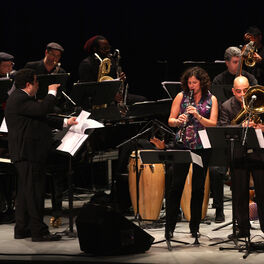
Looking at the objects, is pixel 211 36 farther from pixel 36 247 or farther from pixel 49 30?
pixel 36 247

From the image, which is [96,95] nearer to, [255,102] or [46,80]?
[46,80]

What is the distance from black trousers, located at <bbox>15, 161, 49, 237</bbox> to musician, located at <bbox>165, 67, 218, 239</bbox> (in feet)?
4.16

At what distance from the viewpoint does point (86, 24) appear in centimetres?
1007

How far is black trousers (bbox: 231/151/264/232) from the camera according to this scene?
20.2 feet

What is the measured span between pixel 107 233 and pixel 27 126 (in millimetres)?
1336

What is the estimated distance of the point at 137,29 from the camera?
33.5ft

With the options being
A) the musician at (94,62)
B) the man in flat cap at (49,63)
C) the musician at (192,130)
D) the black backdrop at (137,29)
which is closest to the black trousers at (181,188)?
the musician at (192,130)

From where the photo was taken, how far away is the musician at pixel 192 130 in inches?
245

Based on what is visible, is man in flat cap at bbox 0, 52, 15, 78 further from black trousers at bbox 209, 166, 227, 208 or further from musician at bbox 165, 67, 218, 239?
black trousers at bbox 209, 166, 227, 208

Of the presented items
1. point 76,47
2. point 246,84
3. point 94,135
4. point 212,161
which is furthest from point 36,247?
point 76,47

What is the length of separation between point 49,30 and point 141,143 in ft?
10.5

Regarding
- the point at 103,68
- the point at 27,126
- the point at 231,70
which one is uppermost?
the point at 103,68

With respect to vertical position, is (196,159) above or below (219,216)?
above

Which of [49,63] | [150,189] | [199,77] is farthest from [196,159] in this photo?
[49,63]
